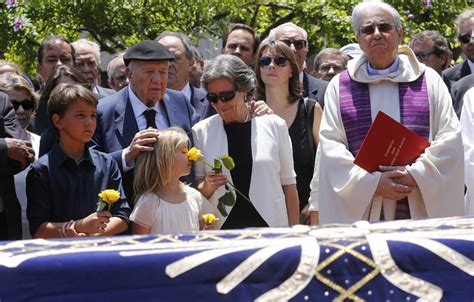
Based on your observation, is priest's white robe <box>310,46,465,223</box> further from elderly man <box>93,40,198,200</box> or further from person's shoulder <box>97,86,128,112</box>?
person's shoulder <box>97,86,128,112</box>

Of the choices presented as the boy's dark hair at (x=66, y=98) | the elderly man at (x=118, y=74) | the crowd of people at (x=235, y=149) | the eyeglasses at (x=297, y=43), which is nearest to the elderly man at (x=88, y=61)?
the elderly man at (x=118, y=74)

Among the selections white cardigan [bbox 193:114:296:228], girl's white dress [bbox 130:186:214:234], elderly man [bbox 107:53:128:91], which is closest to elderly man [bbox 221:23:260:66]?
elderly man [bbox 107:53:128:91]

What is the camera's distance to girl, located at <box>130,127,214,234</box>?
5.33m

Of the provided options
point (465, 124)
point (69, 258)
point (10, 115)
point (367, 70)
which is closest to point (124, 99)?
point (10, 115)

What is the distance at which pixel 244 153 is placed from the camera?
579 cm

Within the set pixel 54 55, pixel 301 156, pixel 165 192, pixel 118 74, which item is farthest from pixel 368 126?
pixel 54 55

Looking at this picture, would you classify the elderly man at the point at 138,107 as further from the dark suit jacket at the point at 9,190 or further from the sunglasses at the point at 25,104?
the sunglasses at the point at 25,104

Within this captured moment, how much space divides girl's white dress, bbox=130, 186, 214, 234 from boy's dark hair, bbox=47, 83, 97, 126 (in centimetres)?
64

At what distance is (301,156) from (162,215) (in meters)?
1.33

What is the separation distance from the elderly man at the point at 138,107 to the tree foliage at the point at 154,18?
5.27 meters

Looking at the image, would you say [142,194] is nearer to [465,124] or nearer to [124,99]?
[124,99]

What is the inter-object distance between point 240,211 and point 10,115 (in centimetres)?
146

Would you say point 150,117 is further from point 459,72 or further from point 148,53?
point 459,72

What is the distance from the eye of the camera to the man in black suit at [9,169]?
5.18 metres
